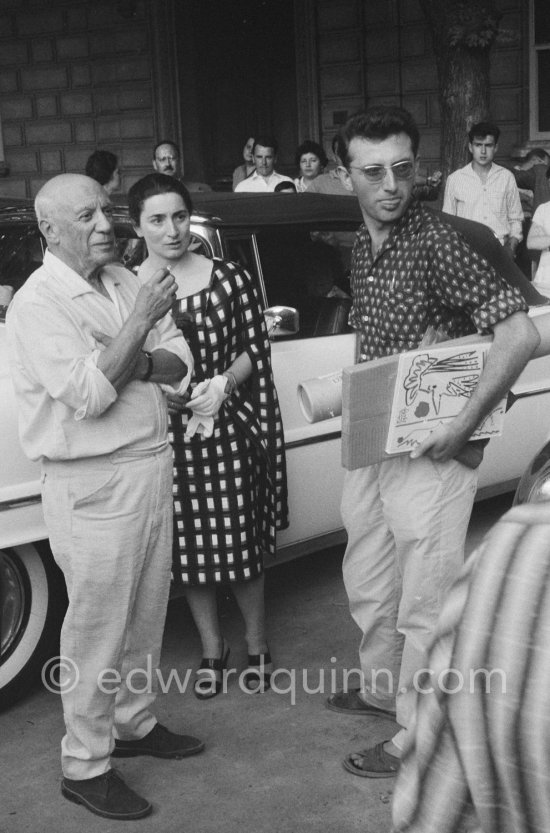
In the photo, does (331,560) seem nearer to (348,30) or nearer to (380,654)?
(380,654)

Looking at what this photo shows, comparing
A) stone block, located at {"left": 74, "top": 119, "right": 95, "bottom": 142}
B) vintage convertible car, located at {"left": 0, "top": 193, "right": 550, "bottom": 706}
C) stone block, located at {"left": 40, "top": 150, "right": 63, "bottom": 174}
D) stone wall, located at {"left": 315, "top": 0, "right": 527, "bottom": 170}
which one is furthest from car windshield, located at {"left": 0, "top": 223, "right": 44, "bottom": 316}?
stone block, located at {"left": 40, "top": 150, "right": 63, "bottom": 174}

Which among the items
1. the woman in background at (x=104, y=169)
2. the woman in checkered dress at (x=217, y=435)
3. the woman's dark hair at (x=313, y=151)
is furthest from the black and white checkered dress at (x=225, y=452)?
the woman's dark hair at (x=313, y=151)

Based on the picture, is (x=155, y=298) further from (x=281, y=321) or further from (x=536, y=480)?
(x=536, y=480)

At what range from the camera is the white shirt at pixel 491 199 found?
369 inches

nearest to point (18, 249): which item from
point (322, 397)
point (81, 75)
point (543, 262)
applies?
point (322, 397)

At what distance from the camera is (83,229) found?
2971 millimetres

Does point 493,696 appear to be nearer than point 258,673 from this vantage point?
Yes

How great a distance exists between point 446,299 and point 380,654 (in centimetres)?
116

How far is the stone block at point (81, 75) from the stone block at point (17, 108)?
0.82m

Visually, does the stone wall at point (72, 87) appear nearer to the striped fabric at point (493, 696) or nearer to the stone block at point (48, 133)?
the stone block at point (48, 133)

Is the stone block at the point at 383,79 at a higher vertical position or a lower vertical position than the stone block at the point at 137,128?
higher

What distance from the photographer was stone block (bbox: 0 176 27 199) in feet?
55.4

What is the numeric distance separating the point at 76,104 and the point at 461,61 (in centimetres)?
782

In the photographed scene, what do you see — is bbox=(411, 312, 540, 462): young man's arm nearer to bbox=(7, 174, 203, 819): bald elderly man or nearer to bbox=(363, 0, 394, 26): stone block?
bbox=(7, 174, 203, 819): bald elderly man
